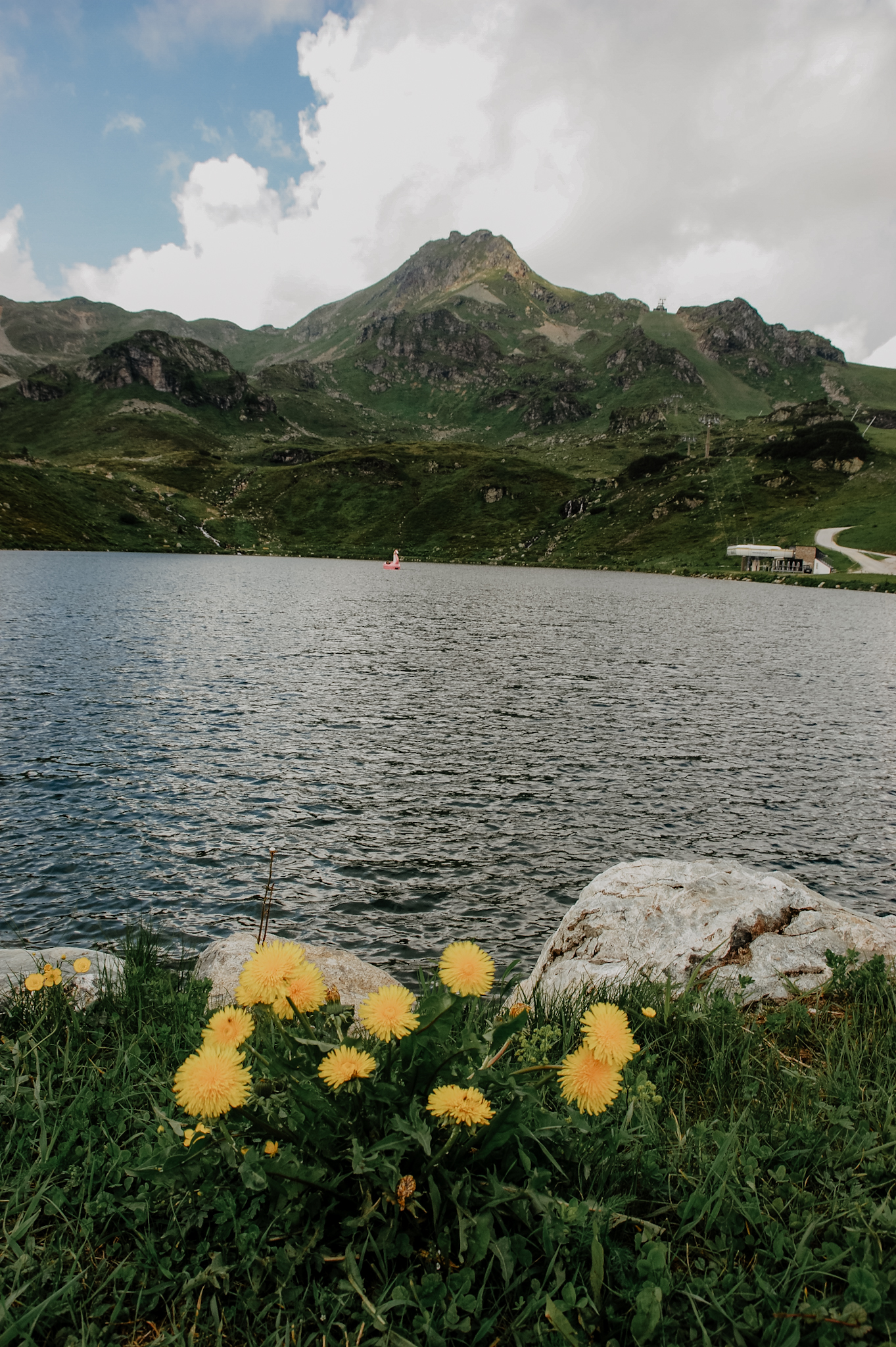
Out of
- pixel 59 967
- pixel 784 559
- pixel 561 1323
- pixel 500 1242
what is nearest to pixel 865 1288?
pixel 561 1323

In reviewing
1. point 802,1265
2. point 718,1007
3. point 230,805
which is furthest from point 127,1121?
point 230,805

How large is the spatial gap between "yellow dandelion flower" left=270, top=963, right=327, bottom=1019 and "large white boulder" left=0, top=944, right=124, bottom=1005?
176 inches

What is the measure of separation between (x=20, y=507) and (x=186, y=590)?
12469cm

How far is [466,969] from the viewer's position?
3.75 meters

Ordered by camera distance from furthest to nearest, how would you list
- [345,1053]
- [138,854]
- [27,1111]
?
[138,854]
[27,1111]
[345,1053]

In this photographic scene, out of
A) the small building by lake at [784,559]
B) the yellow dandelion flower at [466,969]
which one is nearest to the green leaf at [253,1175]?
the yellow dandelion flower at [466,969]

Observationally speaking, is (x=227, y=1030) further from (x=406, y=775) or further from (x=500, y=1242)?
(x=406, y=775)

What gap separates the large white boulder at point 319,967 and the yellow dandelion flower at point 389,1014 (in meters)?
4.80

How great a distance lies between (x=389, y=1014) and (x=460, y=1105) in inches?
21.7

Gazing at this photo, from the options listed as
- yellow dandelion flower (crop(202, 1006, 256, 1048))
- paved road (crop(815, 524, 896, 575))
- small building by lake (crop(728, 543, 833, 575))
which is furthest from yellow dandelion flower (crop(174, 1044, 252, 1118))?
small building by lake (crop(728, 543, 833, 575))

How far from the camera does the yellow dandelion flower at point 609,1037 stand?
3346 millimetres

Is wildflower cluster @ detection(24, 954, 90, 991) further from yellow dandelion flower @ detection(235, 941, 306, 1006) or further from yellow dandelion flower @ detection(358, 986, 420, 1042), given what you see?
yellow dandelion flower @ detection(358, 986, 420, 1042)

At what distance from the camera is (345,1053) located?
132 inches

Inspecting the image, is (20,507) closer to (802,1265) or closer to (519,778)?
(519,778)
